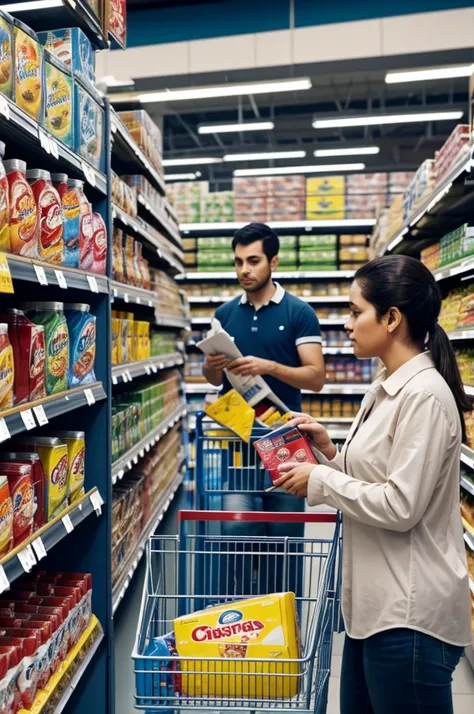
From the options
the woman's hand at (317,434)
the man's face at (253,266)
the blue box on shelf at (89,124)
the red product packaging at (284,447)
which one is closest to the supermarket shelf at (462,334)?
the man's face at (253,266)

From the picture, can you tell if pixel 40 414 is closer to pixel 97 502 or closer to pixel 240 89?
pixel 97 502

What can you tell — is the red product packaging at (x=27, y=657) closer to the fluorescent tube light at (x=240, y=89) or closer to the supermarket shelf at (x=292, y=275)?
the supermarket shelf at (x=292, y=275)

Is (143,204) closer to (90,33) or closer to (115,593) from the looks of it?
(90,33)

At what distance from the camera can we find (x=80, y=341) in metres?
2.46

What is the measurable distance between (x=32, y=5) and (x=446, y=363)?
7.21 feet

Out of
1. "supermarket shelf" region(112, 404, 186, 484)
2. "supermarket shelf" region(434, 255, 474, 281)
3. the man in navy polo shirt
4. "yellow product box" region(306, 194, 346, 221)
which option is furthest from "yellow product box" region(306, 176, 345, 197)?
the man in navy polo shirt

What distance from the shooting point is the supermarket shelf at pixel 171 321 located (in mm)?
4868

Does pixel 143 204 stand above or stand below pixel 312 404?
above

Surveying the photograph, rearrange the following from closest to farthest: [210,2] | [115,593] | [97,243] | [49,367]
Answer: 1. [49,367]
2. [97,243]
3. [115,593]
4. [210,2]

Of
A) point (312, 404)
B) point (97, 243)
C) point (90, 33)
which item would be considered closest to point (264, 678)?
point (97, 243)

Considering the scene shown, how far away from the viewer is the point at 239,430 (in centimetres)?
264

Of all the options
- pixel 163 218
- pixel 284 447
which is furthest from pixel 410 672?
pixel 163 218

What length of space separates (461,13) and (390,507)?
7.62 m

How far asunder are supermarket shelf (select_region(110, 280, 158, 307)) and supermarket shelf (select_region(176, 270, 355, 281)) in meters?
3.05
